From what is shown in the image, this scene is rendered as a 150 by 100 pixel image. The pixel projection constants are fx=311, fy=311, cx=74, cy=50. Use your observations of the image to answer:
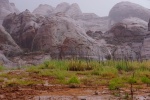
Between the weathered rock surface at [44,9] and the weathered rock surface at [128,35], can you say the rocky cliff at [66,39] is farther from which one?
the weathered rock surface at [44,9]

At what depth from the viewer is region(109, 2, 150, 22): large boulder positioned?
69531 mm

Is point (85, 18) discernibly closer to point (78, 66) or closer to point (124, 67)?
point (124, 67)

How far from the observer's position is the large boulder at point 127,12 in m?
69.5

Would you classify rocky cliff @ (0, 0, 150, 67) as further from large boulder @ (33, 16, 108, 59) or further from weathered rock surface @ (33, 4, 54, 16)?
weathered rock surface @ (33, 4, 54, 16)

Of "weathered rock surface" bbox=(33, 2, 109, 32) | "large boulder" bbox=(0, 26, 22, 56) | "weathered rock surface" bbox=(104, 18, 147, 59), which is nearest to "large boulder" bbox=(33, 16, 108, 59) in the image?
"large boulder" bbox=(0, 26, 22, 56)

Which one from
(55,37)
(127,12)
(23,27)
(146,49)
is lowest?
(146,49)

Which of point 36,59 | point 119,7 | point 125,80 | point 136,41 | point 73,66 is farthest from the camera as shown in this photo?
point 119,7

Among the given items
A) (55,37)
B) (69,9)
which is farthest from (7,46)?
(69,9)

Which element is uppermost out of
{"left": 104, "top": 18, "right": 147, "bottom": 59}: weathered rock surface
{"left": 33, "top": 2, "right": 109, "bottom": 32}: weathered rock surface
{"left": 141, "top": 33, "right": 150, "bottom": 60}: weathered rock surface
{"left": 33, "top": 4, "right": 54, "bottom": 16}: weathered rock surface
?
{"left": 33, "top": 4, "right": 54, "bottom": 16}: weathered rock surface

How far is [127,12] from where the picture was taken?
7200 cm

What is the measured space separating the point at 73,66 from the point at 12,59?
1775 cm

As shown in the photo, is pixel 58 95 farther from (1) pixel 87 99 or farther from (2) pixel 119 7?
(2) pixel 119 7

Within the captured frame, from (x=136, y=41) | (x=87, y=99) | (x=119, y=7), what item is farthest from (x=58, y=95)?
(x=119, y=7)

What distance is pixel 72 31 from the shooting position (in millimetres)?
39656
